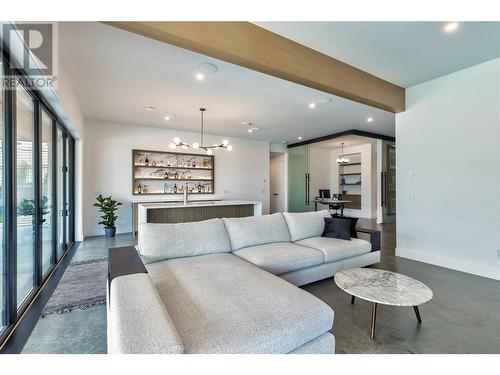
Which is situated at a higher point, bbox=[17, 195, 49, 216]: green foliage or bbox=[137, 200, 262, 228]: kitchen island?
bbox=[17, 195, 49, 216]: green foliage

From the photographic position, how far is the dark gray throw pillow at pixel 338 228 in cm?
324

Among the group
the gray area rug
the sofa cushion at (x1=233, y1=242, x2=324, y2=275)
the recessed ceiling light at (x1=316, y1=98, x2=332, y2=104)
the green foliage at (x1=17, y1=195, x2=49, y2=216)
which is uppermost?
the recessed ceiling light at (x1=316, y1=98, x2=332, y2=104)

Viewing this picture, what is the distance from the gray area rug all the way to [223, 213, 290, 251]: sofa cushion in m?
1.49

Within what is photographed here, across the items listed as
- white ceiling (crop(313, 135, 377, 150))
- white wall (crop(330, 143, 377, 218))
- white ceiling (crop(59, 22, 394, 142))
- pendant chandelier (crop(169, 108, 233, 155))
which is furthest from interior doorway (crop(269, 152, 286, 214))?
pendant chandelier (crop(169, 108, 233, 155))

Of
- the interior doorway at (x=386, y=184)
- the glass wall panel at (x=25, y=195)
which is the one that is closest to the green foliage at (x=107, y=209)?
the glass wall panel at (x=25, y=195)

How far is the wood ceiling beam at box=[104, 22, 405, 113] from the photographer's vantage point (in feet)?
6.43

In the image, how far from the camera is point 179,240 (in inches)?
95.9

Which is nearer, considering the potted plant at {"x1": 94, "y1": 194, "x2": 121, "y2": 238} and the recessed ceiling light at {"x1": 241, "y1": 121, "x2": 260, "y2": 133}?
the potted plant at {"x1": 94, "y1": 194, "x2": 121, "y2": 238}

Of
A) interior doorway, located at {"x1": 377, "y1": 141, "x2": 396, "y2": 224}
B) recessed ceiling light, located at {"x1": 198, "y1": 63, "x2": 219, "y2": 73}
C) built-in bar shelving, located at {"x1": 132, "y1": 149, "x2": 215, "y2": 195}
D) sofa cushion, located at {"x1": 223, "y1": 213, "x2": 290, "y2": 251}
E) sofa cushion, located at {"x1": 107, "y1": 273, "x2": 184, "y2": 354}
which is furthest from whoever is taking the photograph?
interior doorway, located at {"x1": 377, "y1": 141, "x2": 396, "y2": 224}

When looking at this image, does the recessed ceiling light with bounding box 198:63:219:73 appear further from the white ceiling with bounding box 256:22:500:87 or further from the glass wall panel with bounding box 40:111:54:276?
the glass wall panel with bounding box 40:111:54:276

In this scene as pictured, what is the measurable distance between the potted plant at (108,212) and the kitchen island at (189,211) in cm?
85

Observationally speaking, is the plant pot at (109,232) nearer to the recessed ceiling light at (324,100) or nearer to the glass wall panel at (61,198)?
the glass wall panel at (61,198)

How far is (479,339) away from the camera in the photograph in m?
1.81
